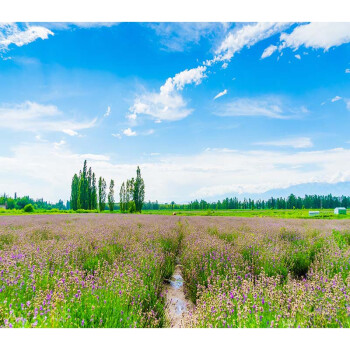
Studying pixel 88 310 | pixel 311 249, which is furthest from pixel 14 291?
pixel 311 249

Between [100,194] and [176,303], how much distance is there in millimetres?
29172

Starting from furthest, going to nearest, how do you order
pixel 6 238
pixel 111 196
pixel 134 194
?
1. pixel 111 196
2. pixel 134 194
3. pixel 6 238

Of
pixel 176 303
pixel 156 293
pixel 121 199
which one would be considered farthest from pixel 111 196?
pixel 156 293

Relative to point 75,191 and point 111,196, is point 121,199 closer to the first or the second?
point 111,196

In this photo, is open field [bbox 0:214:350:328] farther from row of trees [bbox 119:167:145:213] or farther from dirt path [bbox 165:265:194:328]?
row of trees [bbox 119:167:145:213]

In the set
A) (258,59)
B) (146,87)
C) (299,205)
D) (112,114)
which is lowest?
(299,205)

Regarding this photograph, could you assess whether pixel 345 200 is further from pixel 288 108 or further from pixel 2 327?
pixel 2 327

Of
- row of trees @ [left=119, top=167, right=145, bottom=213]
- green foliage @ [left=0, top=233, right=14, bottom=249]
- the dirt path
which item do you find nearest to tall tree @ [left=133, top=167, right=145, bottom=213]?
row of trees @ [left=119, top=167, right=145, bottom=213]

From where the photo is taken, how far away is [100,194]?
3064 cm

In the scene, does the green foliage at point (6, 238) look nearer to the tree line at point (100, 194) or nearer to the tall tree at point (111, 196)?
the tree line at point (100, 194)

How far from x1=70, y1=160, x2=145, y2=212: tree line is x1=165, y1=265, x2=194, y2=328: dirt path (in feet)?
61.3

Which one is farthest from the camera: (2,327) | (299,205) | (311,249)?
(299,205)
